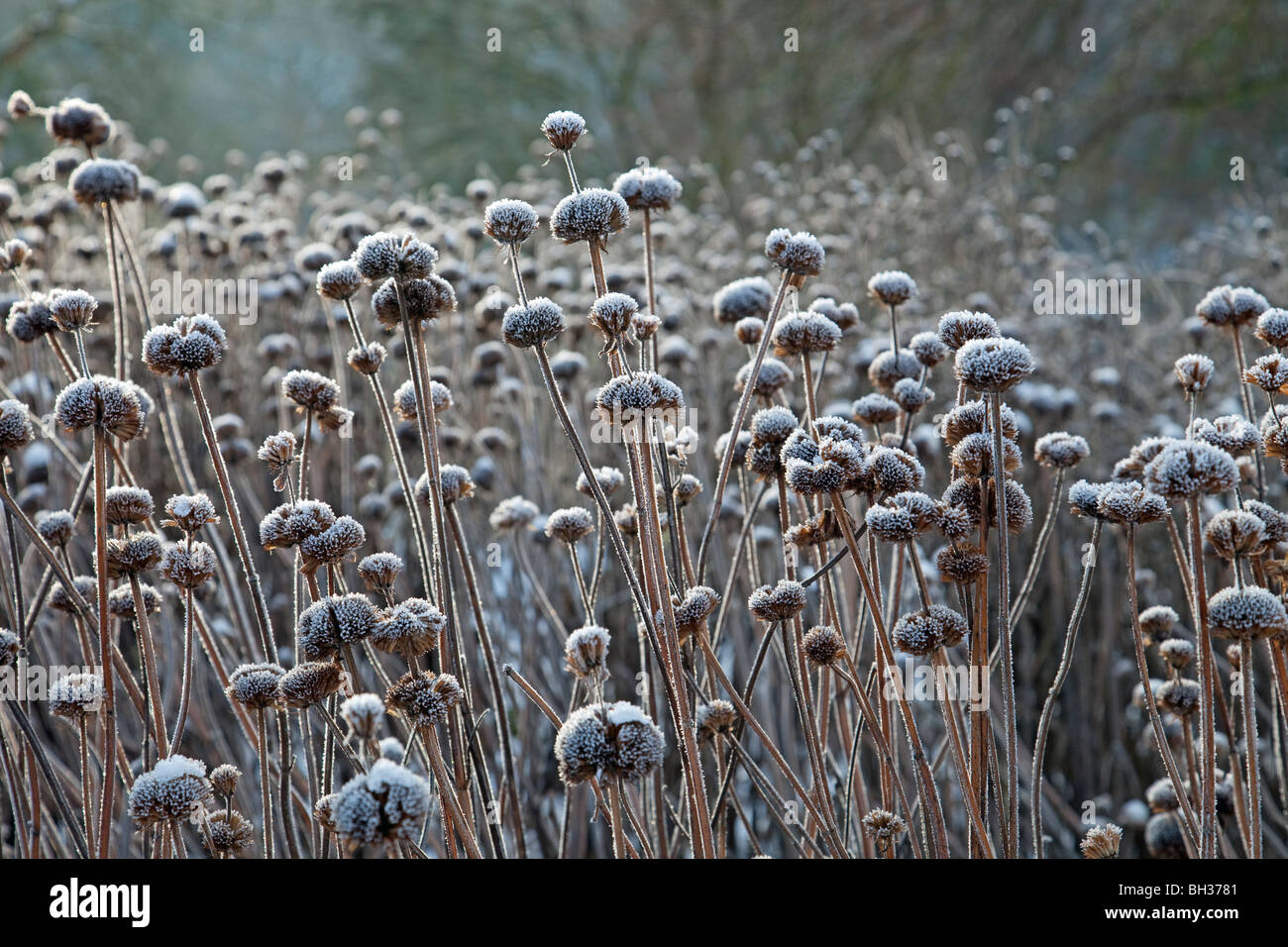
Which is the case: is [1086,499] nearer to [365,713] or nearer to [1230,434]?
[1230,434]

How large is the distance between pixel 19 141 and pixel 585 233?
14.8 m

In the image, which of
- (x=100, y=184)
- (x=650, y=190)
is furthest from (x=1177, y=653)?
(x=100, y=184)

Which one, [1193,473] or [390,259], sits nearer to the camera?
[1193,473]

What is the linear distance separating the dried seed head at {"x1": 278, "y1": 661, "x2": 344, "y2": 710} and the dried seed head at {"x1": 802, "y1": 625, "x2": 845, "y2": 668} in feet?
1.67

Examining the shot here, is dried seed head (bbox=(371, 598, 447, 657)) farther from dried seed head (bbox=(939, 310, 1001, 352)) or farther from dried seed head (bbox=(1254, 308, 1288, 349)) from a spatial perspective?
dried seed head (bbox=(1254, 308, 1288, 349))

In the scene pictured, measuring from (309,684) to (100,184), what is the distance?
36.5 inches

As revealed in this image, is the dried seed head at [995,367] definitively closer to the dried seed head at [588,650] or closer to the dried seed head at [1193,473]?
the dried seed head at [1193,473]

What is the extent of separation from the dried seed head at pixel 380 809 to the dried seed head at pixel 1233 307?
3.94 ft

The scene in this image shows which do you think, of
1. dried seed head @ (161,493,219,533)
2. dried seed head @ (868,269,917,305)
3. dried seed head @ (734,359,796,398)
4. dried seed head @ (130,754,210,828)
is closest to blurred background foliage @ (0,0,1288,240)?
dried seed head @ (868,269,917,305)

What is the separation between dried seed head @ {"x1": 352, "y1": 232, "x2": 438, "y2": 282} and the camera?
1.01 m

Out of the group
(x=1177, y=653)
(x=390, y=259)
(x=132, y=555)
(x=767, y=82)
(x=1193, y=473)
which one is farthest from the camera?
(x=767, y=82)

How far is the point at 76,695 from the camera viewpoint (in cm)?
106

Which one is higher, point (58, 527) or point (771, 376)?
point (771, 376)
